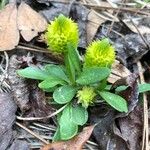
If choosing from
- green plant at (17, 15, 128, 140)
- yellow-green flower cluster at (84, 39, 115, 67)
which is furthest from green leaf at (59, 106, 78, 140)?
yellow-green flower cluster at (84, 39, 115, 67)

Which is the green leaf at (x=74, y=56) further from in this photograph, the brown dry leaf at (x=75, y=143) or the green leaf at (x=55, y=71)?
the brown dry leaf at (x=75, y=143)

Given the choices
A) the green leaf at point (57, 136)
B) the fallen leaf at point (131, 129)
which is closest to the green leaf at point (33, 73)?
the green leaf at point (57, 136)

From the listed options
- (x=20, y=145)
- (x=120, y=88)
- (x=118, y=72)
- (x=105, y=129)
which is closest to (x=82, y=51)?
(x=118, y=72)

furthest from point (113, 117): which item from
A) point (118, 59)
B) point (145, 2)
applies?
point (145, 2)

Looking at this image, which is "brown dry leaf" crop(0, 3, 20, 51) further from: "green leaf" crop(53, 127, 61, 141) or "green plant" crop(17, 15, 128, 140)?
"green leaf" crop(53, 127, 61, 141)

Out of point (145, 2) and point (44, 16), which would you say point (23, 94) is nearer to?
point (44, 16)

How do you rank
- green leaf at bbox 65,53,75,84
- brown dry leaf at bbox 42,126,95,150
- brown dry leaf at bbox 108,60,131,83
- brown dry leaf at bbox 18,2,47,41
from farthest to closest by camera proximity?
brown dry leaf at bbox 18,2,47,41 < brown dry leaf at bbox 108,60,131,83 < green leaf at bbox 65,53,75,84 < brown dry leaf at bbox 42,126,95,150
